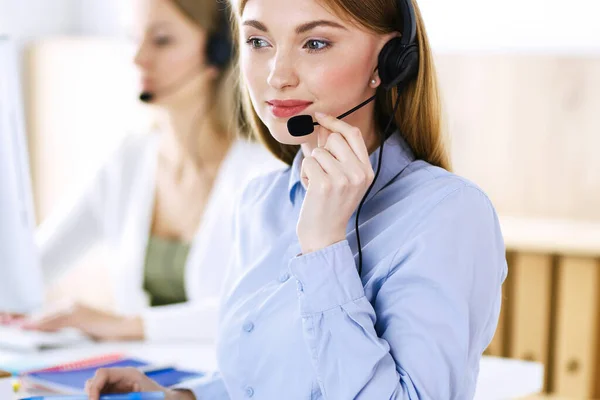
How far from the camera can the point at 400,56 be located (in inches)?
42.1

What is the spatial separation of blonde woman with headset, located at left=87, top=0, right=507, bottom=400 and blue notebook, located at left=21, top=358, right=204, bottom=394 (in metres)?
0.09

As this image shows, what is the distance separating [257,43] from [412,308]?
406 mm

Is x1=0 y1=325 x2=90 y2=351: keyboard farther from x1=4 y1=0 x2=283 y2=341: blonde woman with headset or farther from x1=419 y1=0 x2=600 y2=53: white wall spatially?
x1=419 y1=0 x2=600 y2=53: white wall

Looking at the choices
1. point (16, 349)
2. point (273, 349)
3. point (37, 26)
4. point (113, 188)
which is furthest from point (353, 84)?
point (37, 26)

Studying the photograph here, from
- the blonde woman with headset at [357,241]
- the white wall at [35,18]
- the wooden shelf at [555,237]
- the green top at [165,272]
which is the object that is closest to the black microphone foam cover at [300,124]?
the blonde woman with headset at [357,241]

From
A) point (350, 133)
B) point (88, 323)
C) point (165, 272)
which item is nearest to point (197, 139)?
point (165, 272)

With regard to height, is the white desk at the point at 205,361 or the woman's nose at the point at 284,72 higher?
the woman's nose at the point at 284,72

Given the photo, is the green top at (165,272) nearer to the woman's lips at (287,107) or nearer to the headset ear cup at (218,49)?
the headset ear cup at (218,49)

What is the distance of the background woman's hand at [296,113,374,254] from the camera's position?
1002 millimetres

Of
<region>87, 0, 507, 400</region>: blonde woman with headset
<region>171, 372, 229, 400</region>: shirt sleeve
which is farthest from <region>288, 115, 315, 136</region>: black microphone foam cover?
<region>171, 372, 229, 400</region>: shirt sleeve

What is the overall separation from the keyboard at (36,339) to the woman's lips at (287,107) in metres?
0.73

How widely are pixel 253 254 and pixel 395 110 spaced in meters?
0.31

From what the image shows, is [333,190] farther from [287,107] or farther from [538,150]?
[538,150]

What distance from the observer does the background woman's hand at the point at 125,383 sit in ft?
3.78
